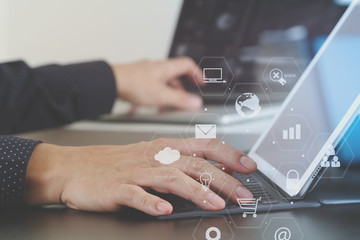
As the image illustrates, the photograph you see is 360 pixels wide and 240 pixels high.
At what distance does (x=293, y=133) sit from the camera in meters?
0.54

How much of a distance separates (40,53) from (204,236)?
1.59ft

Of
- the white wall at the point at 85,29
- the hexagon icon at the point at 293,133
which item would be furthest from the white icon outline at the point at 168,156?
the white wall at the point at 85,29

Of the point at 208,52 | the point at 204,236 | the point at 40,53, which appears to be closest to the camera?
the point at 204,236

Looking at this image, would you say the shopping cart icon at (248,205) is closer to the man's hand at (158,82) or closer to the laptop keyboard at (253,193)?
the laptop keyboard at (253,193)

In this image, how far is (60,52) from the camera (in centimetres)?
84

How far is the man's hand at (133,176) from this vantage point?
1.73ft

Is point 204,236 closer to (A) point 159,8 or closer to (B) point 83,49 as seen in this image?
(A) point 159,8

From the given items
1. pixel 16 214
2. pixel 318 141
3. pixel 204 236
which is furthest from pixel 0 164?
pixel 318 141

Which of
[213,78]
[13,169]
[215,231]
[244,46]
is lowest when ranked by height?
[13,169]

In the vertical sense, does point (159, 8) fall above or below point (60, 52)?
above

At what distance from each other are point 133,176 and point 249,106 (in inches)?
5.6

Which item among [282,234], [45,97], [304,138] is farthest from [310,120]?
[45,97]

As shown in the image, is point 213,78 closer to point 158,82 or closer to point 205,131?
point 205,131

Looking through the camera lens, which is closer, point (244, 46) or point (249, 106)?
point (249, 106)
